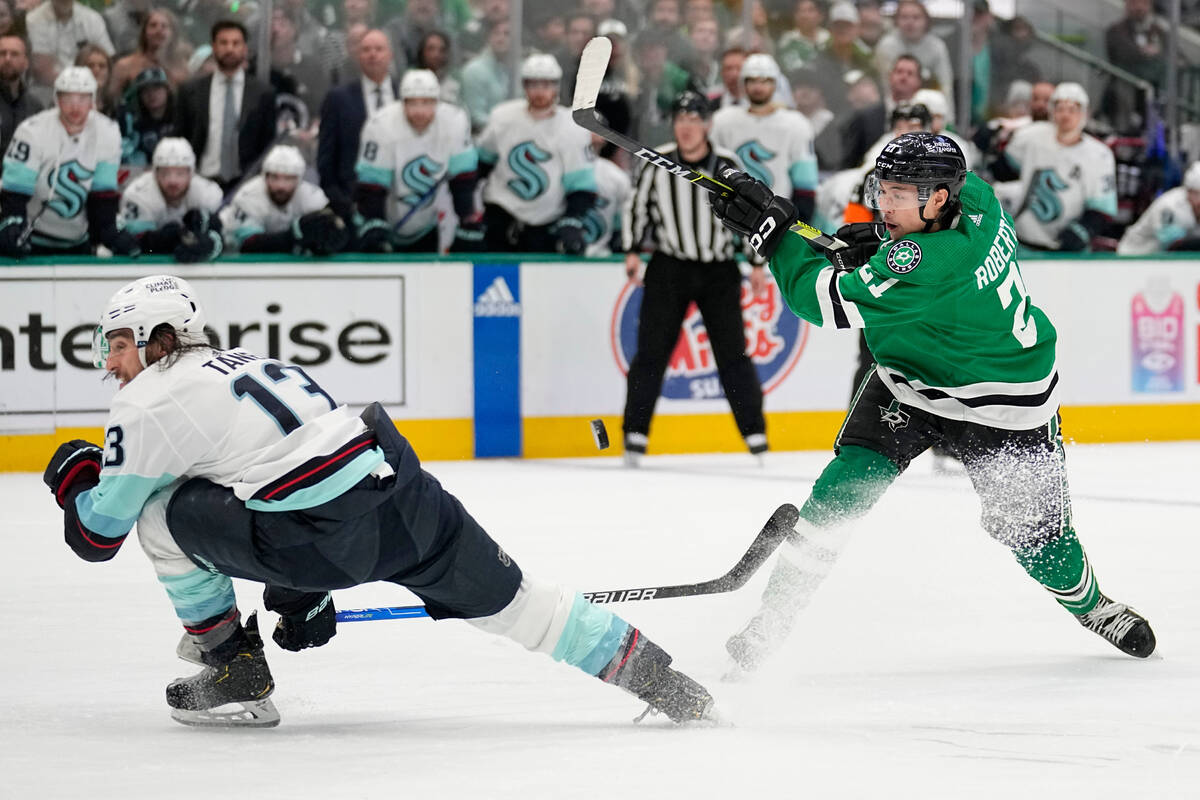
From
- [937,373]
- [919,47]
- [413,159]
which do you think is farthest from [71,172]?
[937,373]

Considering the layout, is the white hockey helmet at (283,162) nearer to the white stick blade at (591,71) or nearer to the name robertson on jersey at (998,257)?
the white stick blade at (591,71)

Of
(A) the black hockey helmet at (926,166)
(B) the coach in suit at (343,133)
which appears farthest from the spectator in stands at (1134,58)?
(A) the black hockey helmet at (926,166)

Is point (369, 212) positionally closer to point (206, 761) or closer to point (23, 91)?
point (23, 91)

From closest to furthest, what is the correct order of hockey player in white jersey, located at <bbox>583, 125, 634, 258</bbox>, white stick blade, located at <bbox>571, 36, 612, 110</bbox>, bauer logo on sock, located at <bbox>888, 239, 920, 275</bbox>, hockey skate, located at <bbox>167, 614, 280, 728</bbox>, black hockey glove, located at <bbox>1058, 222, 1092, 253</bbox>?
hockey skate, located at <bbox>167, 614, 280, 728</bbox> < bauer logo on sock, located at <bbox>888, 239, 920, 275</bbox> < white stick blade, located at <bbox>571, 36, 612, 110</bbox> < hockey player in white jersey, located at <bbox>583, 125, 634, 258</bbox> < black hockey glove, located at <bbox>1058, 222, 1092, 253</bbox>

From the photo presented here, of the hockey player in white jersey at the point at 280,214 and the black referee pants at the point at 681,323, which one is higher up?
the hockey player in white jersey at the point at 280,214

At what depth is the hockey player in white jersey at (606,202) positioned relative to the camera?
25.4 ft

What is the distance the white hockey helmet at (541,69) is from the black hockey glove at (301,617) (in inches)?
188

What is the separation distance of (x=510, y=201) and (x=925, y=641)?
4141mm

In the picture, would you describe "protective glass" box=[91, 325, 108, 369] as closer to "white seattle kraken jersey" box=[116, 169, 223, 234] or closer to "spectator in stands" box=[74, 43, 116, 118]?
"white seattle kraken jersey" box=[116, 169, 223, 234]

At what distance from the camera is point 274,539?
2.81 metres

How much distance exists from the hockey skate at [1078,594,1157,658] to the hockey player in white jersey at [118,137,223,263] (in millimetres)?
4225

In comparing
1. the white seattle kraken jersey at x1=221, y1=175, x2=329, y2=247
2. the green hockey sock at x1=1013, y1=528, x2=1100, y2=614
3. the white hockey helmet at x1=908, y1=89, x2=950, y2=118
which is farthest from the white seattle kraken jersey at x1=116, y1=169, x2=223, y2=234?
the green hockey sock at x1=1013, y1=528, x2=1100, y2=614

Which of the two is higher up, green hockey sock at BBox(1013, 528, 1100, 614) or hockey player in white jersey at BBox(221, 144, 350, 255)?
hockey player in white jersey at BBox(221, 144, 350, 255)

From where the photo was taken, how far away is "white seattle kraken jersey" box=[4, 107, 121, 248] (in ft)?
22.6
